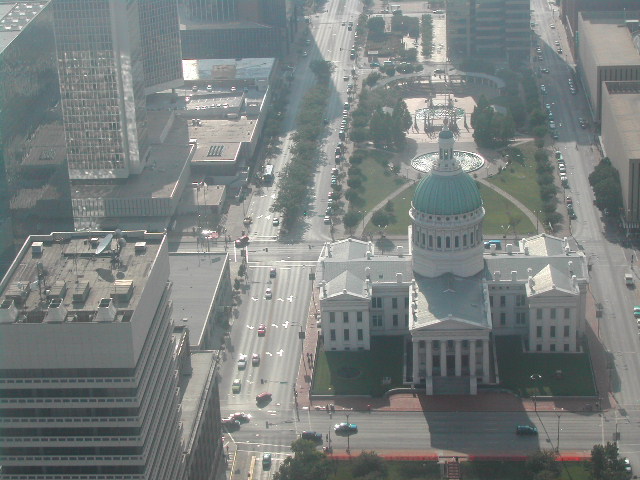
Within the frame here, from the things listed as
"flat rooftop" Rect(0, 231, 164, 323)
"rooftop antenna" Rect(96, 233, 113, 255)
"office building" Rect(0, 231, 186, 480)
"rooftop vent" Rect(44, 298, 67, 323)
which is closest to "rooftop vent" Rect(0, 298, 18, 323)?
"office building" Rect(0, 231, 186, 480)

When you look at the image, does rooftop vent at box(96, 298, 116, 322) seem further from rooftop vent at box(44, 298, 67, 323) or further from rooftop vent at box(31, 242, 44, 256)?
rooftop vent at box(31, 242, 44, 256)

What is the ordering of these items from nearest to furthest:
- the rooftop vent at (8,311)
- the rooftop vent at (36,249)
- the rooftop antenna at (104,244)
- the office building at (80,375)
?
the rooftop vent at (8,311)
the office building at (80,375)
the rooftop vent at (36,249)
the rooftop antenna at (104,244)

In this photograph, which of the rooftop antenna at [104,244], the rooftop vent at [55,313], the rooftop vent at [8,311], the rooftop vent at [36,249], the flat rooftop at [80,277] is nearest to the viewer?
the rooftop vent at [8,311]

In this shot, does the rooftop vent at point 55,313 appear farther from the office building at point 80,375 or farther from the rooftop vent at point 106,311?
the rooftop vent at point 106,311

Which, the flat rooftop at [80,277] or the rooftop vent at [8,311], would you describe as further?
the flat rooftop at [80,277]

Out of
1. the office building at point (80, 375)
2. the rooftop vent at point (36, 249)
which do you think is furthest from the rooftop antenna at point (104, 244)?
the rooftop vent at point (36, 249)

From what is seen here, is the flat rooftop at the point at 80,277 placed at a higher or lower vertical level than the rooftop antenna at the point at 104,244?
lower
